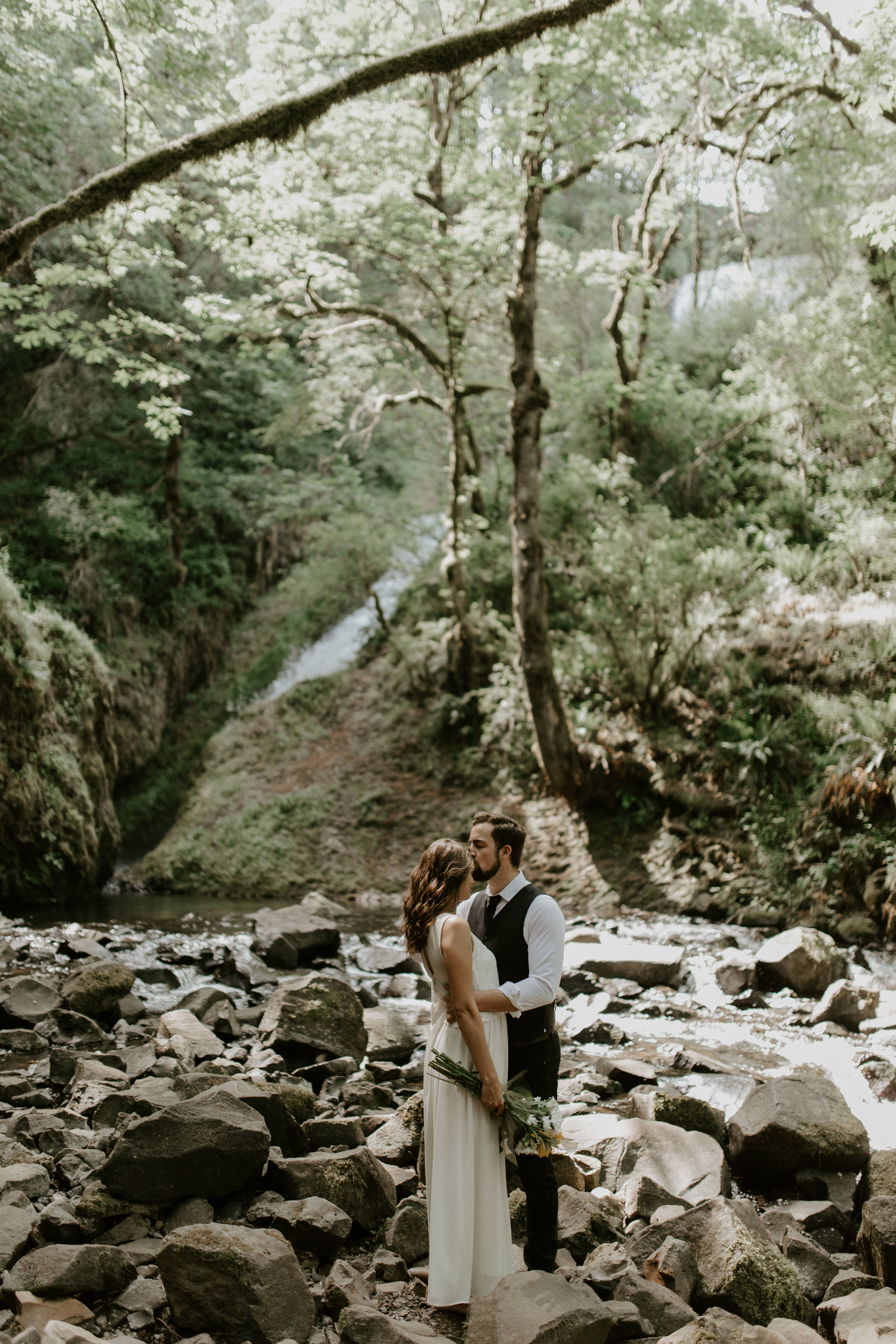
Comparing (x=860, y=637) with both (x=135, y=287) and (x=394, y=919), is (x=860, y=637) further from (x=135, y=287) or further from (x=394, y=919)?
(x=135, y=287)

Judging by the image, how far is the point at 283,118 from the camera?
6465 millimetres

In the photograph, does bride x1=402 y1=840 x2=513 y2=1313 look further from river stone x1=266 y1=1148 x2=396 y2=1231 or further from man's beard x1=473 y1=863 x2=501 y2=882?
river stone x1=266 y1=1148 x2=396 y2=1231

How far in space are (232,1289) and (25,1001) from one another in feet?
13.9

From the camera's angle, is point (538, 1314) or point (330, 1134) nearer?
point (538, 1314)

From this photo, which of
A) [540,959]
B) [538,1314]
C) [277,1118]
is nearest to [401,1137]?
[277,1118]

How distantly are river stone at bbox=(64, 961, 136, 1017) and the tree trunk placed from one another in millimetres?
6903

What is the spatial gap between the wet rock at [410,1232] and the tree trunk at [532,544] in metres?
8.79

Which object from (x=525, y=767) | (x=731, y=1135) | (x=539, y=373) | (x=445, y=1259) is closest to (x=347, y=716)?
(x=525, y=767)

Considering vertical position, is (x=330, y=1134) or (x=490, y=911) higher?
(x=490, y=911)

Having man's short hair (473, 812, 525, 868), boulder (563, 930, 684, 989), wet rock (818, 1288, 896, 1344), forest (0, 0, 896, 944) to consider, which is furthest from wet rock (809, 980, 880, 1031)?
man's short hair (473, 812, 525, 868)

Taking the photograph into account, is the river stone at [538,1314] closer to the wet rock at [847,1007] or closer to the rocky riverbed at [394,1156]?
the rocky riverbed at [394,1156]

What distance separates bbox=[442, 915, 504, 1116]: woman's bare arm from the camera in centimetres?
327

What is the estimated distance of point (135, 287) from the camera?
1670cm

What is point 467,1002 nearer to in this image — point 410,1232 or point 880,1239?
point 410,1232
